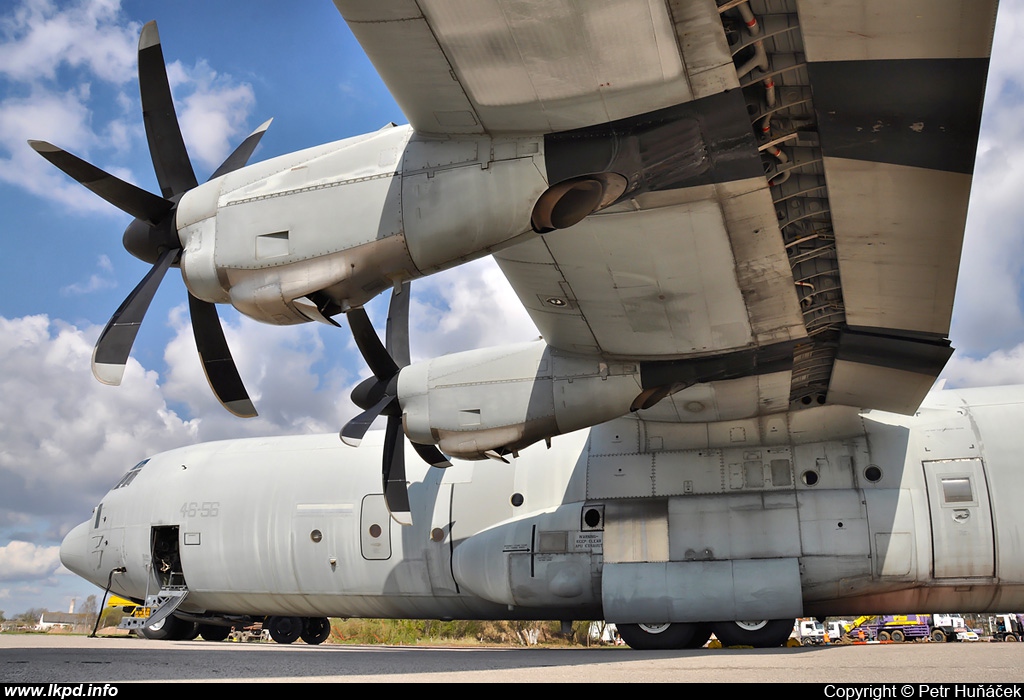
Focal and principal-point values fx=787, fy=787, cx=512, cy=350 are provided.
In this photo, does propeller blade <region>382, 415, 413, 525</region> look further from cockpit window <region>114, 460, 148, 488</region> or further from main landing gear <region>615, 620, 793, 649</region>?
cockpit window <region>114, 460, 148, 488</region>

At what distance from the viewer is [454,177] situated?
20.6 feet

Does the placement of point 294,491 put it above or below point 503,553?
above

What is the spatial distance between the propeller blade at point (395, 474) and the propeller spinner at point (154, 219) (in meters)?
3.68

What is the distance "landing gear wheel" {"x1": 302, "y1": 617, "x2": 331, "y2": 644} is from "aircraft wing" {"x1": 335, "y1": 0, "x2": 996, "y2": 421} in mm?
10007

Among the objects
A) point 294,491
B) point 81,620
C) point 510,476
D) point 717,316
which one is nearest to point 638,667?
point 717,316

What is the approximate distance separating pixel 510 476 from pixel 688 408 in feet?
10.5

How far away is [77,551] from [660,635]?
1159 centimetres

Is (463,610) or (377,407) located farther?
(463,610)

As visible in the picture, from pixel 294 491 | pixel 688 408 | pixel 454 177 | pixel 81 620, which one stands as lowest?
pixel 81 620

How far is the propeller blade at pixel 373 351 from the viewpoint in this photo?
11.1 metres

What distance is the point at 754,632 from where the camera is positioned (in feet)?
35.6

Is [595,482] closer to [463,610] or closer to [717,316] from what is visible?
[463,610]

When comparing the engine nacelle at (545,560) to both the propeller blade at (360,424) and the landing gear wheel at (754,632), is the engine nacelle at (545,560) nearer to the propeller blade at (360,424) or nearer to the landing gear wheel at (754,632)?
the landing gear wheel at (754,632)

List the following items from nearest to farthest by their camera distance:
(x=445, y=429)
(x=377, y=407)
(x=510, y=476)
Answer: (x=445, y=429)
(x=377, y=407)
(x=510, y=476)
